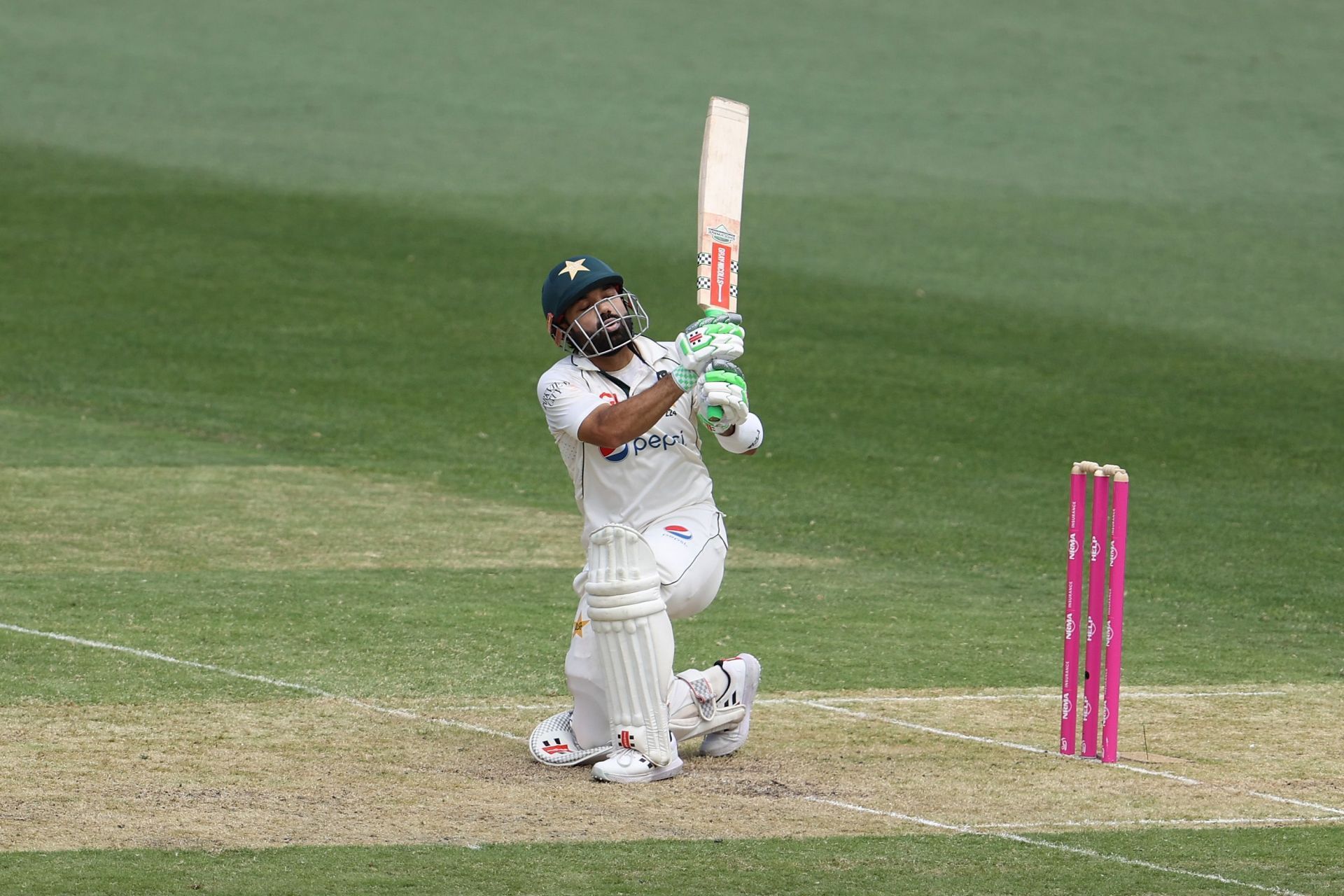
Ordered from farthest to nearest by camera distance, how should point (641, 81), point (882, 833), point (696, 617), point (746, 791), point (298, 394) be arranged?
1. point (641, 81)
2. point (298, 394)
3. point (696, 617)
4. point (746, 791)
5. point (882, 833)

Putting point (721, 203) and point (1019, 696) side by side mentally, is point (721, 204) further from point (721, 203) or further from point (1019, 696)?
point (1019, 696)

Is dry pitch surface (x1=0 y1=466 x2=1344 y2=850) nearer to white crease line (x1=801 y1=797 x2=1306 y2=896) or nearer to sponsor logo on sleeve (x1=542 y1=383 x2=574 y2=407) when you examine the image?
white crease line (x1=801 y1=797 x2=1306 y2=896)

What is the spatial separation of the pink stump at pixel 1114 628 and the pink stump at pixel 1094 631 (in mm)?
37

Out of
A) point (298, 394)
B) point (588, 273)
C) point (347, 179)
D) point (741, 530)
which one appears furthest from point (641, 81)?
point (588, 273)

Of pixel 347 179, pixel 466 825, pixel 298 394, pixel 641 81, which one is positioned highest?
pixel 641 81

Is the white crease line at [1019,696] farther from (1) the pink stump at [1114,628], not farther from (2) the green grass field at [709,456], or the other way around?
(1) the pink stump at [1114,628]

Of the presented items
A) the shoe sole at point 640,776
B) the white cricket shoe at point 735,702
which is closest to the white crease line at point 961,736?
the white cricket shoe at point 735,702

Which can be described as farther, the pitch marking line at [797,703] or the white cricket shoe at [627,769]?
the white cricket shoe at [627,769]

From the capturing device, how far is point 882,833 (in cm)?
593

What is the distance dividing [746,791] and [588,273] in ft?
5.92

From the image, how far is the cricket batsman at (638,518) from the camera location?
6.53 meters

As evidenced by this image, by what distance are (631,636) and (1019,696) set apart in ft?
6.75

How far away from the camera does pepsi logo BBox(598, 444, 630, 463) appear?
6.79 meters

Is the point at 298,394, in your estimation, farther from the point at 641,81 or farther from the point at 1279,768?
the point at 641,81
